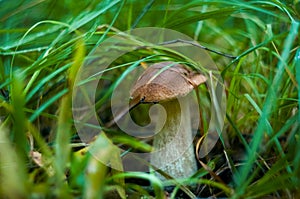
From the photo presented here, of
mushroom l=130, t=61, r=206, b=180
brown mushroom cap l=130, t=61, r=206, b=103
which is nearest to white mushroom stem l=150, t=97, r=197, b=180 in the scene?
mushroom l=130, t=61, r=206, b=180

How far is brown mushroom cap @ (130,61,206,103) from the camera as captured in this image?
3.07ft

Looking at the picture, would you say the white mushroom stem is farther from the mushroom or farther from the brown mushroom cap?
the brown mushroom cap

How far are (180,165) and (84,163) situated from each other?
1.79 ft

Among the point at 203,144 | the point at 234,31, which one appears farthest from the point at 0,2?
the point at 234,31

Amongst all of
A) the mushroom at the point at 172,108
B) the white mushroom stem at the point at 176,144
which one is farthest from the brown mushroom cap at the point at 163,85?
the white mushroom stem at the point at 176,144

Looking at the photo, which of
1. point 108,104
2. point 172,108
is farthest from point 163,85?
point 108,104

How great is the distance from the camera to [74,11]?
119 cm

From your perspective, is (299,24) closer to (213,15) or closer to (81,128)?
(213,15)

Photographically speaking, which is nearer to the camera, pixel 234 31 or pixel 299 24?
pixel 299 24

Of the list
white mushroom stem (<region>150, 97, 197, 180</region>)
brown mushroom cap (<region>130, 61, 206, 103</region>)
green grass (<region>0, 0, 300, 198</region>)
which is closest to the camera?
green grass (<region>0, 0, 300, 198</region>)

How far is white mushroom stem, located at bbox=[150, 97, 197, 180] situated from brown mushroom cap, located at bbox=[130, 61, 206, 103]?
11 centimetres

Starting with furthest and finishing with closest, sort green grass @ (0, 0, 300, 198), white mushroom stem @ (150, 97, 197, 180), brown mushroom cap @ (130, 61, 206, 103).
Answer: white mushroom stem @ (150, 97, 197, 180)
brown mushroom cap @ (130, 61, 206, 103)
green grass @ (0, 0, 300, 198)

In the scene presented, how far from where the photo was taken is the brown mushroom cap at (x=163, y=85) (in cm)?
93

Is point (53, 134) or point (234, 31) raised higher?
point (234, 31)
